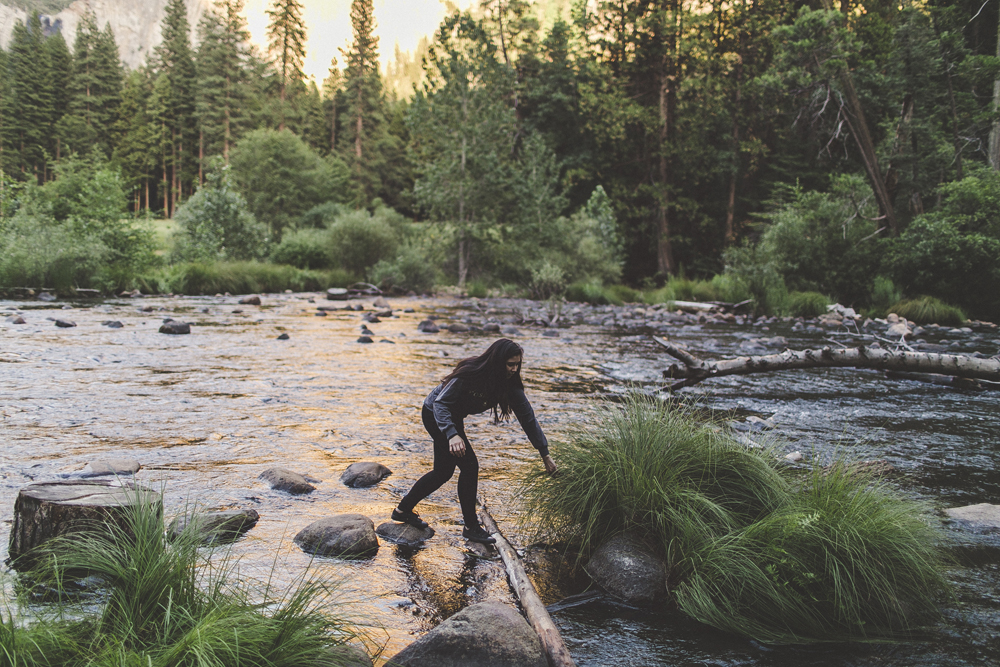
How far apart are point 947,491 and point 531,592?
4.18 meters

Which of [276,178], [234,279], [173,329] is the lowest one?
[173,329]

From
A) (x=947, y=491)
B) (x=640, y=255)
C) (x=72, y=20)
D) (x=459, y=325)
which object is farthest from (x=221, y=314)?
(x=72, y=20)

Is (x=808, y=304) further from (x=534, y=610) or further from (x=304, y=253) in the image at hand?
(x=304, y=253)

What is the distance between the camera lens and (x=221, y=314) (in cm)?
1794

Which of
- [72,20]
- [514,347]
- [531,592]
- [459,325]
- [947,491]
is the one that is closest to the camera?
[531,592]

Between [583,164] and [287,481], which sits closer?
[287,481]

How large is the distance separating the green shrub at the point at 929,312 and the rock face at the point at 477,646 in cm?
2013

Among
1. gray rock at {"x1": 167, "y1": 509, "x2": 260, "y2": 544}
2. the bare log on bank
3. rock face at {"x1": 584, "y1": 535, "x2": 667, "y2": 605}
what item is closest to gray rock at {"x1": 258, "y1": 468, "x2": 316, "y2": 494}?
gray rock at {"x1": 167, "y1": 509, "x2": 260, "y2": 544}

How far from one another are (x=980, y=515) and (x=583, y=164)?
39.0 meters

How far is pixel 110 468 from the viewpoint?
491 cm

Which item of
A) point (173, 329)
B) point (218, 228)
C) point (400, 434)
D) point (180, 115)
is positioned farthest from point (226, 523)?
point (180, 115)

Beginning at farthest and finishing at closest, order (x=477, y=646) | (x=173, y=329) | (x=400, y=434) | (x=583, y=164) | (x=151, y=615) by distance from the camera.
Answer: (x=583, y=164) < (x=173, y=329) < (x=400, y=434) < (x=477, y=646) < (x=151, y=615)

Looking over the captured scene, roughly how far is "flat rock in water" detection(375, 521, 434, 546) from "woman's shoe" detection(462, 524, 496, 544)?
0.26m

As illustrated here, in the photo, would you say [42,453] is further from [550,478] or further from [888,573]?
[888,573]
